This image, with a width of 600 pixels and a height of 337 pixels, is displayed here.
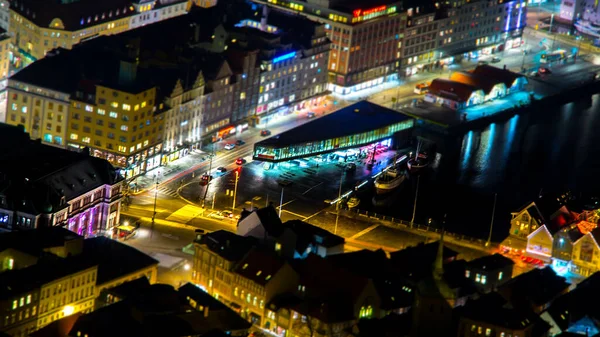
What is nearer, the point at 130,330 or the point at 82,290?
the point at 130,330

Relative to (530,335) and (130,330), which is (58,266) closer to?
(130,330)

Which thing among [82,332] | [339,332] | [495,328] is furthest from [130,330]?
[495,328]

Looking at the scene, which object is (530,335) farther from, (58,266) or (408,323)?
(58,266)

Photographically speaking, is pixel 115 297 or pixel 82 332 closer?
pixel 82 332

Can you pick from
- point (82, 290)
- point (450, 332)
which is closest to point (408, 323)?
point (450, 332)

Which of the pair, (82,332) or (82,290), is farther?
(82,290)

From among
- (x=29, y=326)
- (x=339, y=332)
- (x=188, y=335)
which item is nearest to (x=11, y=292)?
(x=29, y=326)

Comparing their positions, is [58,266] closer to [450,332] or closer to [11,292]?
[11,292]
